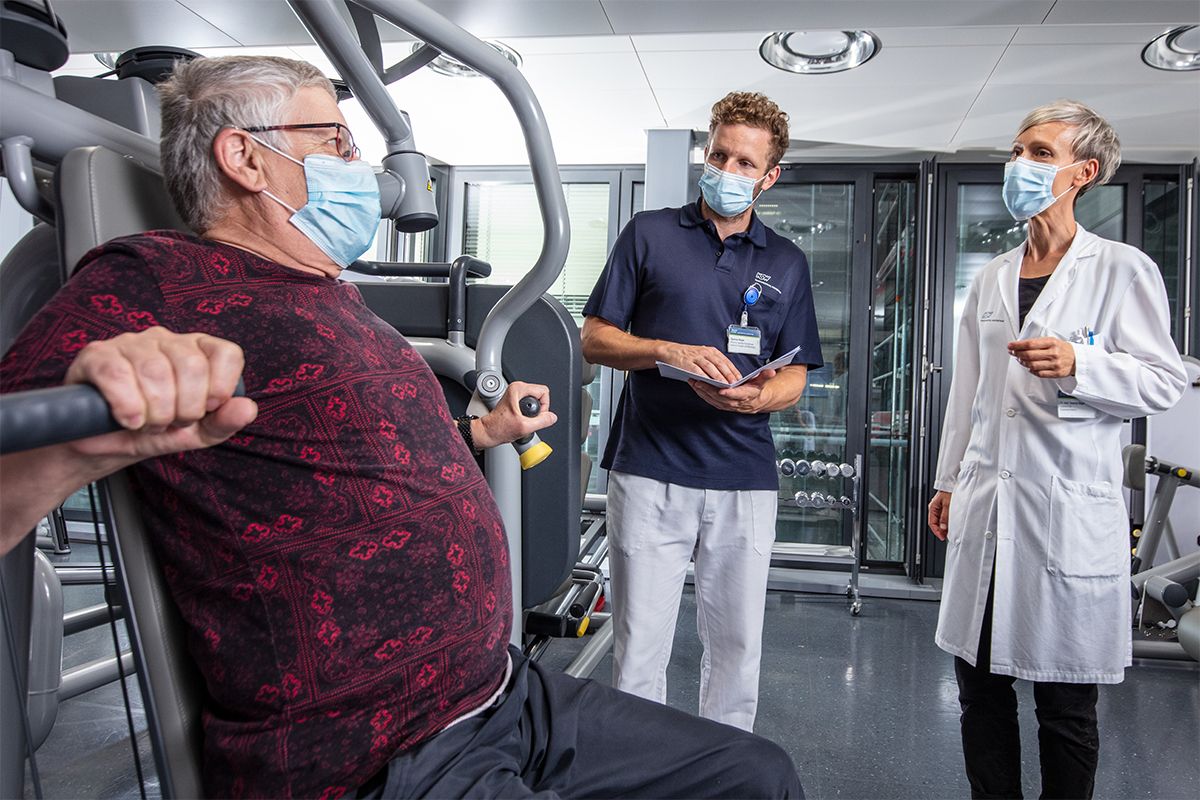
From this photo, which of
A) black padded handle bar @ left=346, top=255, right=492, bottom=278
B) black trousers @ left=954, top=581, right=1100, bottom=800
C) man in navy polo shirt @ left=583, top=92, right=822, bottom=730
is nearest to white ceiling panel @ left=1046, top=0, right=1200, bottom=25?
man in navy polo shirt @ left=583, top=92, right=822, bottom=730

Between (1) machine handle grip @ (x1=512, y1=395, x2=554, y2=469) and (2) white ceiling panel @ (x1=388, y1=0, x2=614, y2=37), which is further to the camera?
(2) white ceiling panel @ (x1=388, y1=0, x2=614, y2=37)

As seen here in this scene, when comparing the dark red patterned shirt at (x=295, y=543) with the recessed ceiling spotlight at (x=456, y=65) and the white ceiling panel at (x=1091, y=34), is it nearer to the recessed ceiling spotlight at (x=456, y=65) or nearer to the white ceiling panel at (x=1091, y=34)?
the recessed ceiling spotlight at (x=456, y=65)

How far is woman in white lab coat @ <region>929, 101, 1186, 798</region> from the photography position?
4.86 ft

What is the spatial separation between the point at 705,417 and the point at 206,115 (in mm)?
1074

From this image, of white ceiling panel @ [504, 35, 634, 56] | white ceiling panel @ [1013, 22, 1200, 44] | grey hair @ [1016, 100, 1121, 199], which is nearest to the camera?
grey hair @ [1016, 100, 1121, 199]

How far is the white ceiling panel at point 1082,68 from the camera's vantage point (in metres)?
2.91

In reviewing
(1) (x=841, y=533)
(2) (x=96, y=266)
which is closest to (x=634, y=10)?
(2) (x=96, y=266)

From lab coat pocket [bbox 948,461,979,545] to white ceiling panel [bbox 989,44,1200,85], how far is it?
2044 mm

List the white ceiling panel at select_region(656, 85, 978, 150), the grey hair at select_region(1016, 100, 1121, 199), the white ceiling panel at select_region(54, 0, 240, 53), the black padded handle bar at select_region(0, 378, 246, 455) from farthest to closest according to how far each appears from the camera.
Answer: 1. the white ceiling panel at select_region(656, 85, 978, 150)
2. the white ceiling panel at select_region(54, 0, 240, 53)
3. the grey hair at select_region(1016, 100, 1121, 199)
4. the black padded handle bar at select_region(0, 378, 246, 455)

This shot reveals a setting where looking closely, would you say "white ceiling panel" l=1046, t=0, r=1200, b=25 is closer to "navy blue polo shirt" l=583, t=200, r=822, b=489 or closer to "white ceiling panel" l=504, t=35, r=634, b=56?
"navy blue polo shirt" l=583, t=200, r=822, b=489

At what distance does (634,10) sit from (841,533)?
3156 millimetres

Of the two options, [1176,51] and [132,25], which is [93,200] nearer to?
[132,25]

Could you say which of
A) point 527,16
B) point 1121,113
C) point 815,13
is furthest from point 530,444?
point 1121,113

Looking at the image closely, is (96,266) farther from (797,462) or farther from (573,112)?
(797,462)
